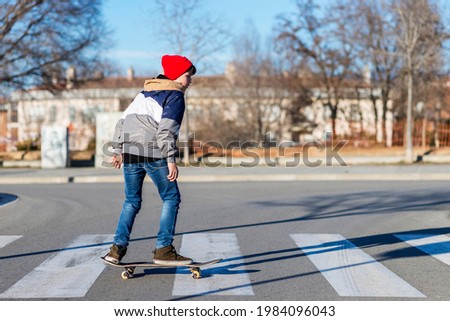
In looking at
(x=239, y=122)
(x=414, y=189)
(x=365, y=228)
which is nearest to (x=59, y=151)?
(x=239, y=122)

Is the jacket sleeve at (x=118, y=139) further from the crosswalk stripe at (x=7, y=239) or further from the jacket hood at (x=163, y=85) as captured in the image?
the crosswalk stripe at (x=7, y=239)

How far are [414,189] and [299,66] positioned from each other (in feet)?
66.0

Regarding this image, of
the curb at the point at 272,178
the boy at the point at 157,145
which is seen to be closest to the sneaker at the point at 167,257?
the boy at the point at 157,145

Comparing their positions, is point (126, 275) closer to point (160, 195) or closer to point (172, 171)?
point (160, 195)

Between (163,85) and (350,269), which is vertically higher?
(163,85)

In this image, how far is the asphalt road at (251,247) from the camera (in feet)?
19.3

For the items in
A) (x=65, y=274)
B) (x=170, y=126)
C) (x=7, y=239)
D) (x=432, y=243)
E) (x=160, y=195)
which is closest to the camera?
(x=170, y=126)

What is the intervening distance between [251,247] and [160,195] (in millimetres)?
2120

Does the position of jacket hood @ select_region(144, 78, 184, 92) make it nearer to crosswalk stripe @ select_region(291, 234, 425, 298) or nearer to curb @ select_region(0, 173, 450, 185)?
crosswalk stripe @ select_region(291, 234, 425, 298)

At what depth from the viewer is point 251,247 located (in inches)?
321

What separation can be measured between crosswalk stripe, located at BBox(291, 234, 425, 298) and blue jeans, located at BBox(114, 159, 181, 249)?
1597 millimetres

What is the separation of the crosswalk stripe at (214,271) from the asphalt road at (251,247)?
12mm

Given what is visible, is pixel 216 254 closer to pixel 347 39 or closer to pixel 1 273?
pixel 1 273

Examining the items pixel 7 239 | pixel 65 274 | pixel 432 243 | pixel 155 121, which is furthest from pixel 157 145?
pixel 432 243
